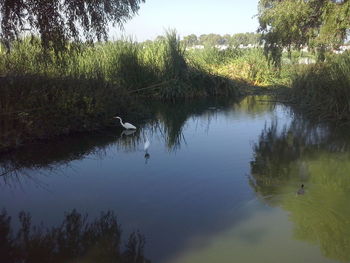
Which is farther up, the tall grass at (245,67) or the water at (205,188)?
the tall grass at (245,67)

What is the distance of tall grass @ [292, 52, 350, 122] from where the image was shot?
909 centimetres

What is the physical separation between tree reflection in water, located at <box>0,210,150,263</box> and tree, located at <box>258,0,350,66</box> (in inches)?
283

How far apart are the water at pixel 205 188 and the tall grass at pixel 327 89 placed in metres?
0.82

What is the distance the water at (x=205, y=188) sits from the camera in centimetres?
394

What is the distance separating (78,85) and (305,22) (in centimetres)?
602

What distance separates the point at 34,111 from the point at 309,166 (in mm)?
5091

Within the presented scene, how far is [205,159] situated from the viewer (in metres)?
6.70

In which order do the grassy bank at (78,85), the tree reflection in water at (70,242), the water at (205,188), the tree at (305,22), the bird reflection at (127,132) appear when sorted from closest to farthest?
the tree reflection in water at (70,242) < the water at (205,188) < the grassy bank at (78,85) < the bird reflection at (127,132) < the tree at (305,22)

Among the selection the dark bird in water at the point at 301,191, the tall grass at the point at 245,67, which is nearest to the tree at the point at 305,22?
the dark bird in water at the point at 301,191

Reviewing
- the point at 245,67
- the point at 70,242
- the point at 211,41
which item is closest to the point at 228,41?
the point at 211,41

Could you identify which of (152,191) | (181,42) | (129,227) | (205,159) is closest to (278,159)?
(205,159)

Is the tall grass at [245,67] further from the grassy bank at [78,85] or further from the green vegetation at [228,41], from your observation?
the grassy bank at [78,85]

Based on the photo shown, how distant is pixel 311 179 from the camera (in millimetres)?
5582

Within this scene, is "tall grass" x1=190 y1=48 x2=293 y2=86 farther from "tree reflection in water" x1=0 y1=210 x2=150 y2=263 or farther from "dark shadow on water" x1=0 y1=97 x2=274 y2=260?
"tree reflection in water" x1=0 y1=210 x2=150 y2=263
